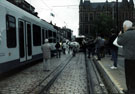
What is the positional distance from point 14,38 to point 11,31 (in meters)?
0.45

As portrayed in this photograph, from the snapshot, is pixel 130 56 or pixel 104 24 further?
pixel 104 24

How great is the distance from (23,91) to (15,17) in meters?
4.63

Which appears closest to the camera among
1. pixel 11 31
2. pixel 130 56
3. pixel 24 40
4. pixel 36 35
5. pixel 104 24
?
pixel 130 56

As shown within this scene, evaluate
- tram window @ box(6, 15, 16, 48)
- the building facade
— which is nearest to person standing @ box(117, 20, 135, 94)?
tram window @ box(6, 15, 16, 48)

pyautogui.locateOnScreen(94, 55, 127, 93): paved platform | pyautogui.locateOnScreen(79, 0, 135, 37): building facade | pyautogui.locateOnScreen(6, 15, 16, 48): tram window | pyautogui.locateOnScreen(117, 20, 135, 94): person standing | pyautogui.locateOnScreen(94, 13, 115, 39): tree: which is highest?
pyautogui.locateOnScreen(79, 0, 135, 37): building facade

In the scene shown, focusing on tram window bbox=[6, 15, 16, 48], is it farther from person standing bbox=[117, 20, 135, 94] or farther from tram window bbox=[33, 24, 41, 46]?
person standing bbox=[117, 20, 135, 94]

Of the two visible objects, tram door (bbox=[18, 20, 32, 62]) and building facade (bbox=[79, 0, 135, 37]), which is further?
building facade (bbox=[79, 0, 135, 37])

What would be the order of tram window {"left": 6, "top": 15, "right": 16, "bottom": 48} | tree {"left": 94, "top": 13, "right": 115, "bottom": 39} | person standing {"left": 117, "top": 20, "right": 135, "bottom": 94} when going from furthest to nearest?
1. tree {"left": 94, "top": 13, "right": 115, "bottom": 39}
2. tram window {"left": 6, "top": 15, "right": 16, "bottom": 48}
3. person standing {"left": 117, "top": 20, "right": 135, "bottom": 94}

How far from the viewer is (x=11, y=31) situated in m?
9.60

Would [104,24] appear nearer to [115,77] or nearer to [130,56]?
[115,77]

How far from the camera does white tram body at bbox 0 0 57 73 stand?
8648 millimetres

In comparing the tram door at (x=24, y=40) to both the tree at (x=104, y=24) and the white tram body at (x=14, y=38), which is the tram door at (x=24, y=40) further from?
the tree at (x=104, y=24)

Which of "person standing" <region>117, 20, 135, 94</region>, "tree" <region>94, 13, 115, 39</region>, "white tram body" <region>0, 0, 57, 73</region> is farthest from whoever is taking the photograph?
"tree" <region>94, 13, 115, 39</region>

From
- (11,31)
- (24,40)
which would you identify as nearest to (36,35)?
(24,40)
